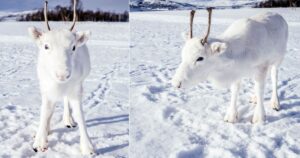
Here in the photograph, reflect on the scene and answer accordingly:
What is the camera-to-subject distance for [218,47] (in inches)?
76.9

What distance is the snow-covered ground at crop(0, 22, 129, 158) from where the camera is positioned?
1939mm

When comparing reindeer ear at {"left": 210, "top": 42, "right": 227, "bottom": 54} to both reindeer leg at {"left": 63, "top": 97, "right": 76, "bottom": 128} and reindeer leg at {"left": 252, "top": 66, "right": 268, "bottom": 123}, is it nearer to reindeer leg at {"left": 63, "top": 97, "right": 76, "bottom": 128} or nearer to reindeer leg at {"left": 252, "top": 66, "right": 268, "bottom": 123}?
reindeer leg at {"left": 252, "top": 66, "right": 268, "bottom": 123}

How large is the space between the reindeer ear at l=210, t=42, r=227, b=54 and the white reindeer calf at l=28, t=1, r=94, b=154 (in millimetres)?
643

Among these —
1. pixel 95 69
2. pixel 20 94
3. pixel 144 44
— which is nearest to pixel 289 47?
pixel 144 44

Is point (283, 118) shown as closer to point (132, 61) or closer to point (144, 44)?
point (132, 61)

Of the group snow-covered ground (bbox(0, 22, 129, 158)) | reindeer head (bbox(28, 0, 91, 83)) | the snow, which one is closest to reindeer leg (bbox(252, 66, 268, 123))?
snow-covered ground (bbox(0, 22, 129, 158))

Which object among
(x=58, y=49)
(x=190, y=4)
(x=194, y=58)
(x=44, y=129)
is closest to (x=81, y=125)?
(x=44, y=129)

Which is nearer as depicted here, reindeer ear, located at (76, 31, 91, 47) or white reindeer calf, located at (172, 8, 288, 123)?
reindeer ear, located at (76, 31, 91, 47)

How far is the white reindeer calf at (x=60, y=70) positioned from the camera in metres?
1.65

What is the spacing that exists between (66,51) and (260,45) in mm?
1140

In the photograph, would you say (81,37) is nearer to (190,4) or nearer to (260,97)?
(260,97)

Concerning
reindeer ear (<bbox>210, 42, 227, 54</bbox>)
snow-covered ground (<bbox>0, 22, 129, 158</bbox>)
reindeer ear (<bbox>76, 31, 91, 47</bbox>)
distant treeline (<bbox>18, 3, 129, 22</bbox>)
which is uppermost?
distant treeline (<bbox>18, 3, 129, 22</bbox>)

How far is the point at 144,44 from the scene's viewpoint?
522 cm

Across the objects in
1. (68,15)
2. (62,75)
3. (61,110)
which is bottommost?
(61,110)
